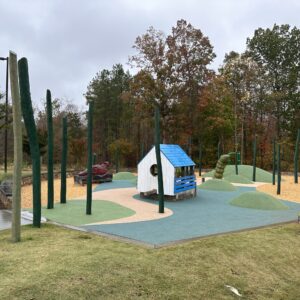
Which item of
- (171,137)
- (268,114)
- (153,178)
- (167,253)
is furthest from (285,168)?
(167,253)

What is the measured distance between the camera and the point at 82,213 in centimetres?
1138

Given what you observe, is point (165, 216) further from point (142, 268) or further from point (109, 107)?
point (109, 107)

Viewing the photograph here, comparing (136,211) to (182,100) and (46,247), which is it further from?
(182,100)

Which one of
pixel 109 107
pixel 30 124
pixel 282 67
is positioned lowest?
pixel 30 124

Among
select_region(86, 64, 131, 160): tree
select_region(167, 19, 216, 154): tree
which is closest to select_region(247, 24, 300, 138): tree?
select_region(167, 19, 216, 154): tree

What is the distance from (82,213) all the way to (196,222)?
3.71 meters

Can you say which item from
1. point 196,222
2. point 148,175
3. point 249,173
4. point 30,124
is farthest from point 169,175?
point 249,173

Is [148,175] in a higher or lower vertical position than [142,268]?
higher

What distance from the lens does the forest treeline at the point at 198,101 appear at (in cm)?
3422

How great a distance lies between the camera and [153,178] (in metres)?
15.8

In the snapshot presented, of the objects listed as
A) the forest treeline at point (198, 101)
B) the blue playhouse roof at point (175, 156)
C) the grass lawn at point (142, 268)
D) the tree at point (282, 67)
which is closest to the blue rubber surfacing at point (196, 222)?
the grass lawn at point (142, 268)

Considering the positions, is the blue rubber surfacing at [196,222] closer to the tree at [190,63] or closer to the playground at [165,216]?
the playground at [165,216]

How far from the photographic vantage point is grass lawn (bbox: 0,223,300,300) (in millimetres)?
4875

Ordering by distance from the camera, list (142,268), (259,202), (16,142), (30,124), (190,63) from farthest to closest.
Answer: (190,63)
(259,202)
(30,124)
(16,142)
(142,268)
